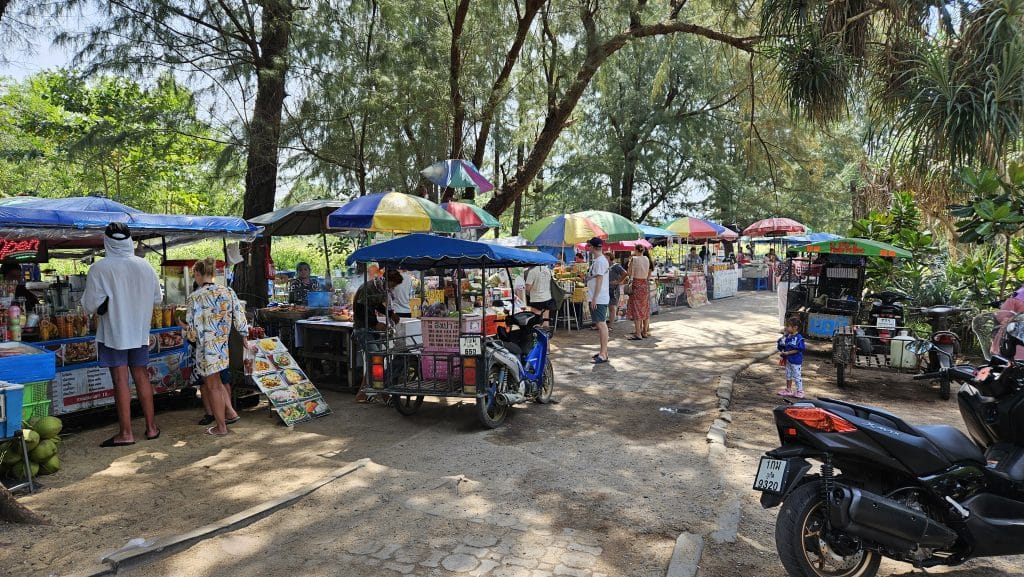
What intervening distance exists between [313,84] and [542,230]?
17.0 ft

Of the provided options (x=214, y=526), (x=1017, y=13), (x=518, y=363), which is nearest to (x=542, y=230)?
(x=518, y=363)

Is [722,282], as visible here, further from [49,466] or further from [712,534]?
[49,466]

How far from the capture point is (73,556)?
12.4 ft

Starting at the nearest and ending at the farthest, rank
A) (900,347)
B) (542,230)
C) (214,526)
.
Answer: (214,526), (900,347), (542,230)

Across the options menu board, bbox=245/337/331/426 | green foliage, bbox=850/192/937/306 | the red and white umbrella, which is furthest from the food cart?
the red and white umbrella

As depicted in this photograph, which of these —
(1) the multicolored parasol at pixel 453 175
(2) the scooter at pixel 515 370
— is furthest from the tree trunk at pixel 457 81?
(2) the scooter at pixel 515 370

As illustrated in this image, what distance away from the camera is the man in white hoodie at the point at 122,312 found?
5.91m

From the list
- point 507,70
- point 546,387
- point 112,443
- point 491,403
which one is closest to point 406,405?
point 491,403

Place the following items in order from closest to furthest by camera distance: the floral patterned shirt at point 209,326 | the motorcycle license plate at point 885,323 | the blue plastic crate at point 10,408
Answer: the blue plastic crate at point 10,408 → the floral patterned shirt at point 209,326 → the motorcycle license plate at point 885,323

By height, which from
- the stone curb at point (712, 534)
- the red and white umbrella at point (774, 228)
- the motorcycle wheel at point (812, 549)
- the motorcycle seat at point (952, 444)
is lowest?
the stone curb at point (712, 534)

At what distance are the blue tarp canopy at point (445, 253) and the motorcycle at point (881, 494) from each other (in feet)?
11.1

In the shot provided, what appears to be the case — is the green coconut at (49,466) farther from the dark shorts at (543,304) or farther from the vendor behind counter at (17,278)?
the dark shorts at (543,304)

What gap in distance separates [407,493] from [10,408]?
2.82 meters

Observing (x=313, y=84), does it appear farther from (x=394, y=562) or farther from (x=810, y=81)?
(x=394, y=562)
